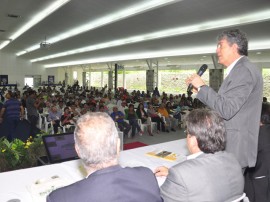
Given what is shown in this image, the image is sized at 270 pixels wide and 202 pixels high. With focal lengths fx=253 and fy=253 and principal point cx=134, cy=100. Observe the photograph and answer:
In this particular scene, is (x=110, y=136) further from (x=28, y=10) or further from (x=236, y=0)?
(x=28, y=10)

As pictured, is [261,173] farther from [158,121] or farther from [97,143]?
[158,121]

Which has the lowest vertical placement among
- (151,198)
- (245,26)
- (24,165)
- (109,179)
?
(24,165)

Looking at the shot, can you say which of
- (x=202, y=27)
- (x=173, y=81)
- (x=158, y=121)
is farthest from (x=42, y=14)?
(x=173, y=81)

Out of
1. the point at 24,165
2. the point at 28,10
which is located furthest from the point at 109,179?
the point at 28,10

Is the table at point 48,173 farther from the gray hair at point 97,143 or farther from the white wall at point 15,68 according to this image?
the white wall at point 15,68

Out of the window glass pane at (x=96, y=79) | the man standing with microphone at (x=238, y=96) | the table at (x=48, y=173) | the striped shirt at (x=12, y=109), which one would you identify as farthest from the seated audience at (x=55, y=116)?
the window glass pane at (x=96, y=79)

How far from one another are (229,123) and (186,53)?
12.8 m

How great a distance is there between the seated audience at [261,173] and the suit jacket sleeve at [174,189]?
1.60 m

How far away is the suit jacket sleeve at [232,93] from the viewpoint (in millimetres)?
1509

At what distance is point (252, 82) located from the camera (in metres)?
1.57

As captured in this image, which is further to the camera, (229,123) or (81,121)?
(229,123)

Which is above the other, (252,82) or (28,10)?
(28,10)

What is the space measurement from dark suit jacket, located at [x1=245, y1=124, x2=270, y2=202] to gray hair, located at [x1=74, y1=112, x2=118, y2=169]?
1977mm

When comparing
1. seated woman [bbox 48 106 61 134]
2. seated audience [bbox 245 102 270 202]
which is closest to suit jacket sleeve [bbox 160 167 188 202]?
seated audience [bbox 245 102 270 202]
